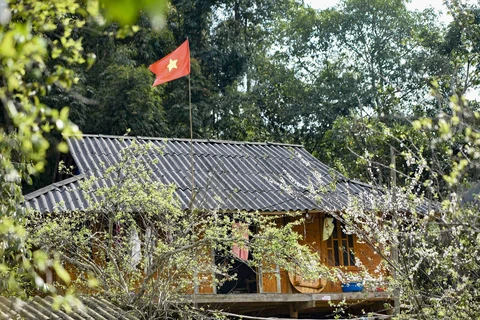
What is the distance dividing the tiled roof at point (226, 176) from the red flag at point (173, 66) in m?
1.37

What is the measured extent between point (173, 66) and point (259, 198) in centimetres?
307

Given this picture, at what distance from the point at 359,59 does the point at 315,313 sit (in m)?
14.3

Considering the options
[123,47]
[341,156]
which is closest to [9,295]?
[123,47]

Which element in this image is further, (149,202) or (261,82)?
(261,82)

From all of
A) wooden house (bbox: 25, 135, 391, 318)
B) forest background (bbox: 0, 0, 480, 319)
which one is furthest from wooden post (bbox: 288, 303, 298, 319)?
forest background (bbox: 0, 0, 480, 319)

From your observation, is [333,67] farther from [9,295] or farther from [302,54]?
[9,295]

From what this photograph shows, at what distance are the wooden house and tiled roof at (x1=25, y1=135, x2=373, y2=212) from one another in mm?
18

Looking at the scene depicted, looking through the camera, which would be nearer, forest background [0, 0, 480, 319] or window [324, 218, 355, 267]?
window [324, 218, 355, 267]

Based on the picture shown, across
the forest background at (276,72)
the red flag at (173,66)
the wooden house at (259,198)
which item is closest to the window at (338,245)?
the wooden house at (259,198)

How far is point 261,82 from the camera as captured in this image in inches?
1075

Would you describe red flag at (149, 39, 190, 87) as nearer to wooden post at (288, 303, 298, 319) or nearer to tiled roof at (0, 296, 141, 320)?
tiled roof at (0, 296, 141, 320)

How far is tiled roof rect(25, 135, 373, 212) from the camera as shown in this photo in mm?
13367

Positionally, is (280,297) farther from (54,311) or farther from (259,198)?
(54,311)

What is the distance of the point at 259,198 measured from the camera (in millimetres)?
14586
